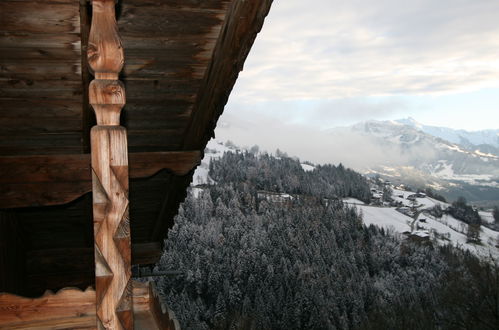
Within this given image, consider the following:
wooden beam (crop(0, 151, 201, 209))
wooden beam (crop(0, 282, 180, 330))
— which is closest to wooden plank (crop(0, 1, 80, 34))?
wooden beam (crop(0, 151, 201, 209))

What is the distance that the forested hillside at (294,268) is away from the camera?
77.8 m

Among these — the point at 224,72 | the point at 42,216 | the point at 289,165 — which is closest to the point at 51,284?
the point at 42,216

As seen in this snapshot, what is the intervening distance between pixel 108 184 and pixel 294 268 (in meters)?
98.8

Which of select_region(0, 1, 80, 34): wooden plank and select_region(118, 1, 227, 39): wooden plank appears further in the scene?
select_region(118, 1, 227, 39): wooden plank

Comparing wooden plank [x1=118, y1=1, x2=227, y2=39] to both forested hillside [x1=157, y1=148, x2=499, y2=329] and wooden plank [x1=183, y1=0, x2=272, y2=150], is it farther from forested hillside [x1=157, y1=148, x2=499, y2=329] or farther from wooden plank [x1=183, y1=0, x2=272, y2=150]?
forested hillside [x1=157, y1=148, x2=499, y2=329]

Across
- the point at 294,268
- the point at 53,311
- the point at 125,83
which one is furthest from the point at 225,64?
the point at 294,268

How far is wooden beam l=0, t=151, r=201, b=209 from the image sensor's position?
502cm

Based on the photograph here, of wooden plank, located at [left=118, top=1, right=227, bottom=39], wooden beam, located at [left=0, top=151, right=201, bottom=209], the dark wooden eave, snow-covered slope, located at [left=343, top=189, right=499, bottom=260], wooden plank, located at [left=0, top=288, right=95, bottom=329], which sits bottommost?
snow-covered slope, located at [left=343, top=189, right=499, bottom=260]

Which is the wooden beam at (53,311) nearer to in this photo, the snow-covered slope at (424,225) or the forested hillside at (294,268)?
the forested hillside at (294,268)

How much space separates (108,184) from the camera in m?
3.21

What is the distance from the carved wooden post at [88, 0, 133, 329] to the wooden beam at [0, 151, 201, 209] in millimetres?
1994

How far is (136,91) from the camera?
536 cm

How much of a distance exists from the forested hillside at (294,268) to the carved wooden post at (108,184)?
41224mm

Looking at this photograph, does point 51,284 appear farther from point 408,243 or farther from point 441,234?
point 441,234
